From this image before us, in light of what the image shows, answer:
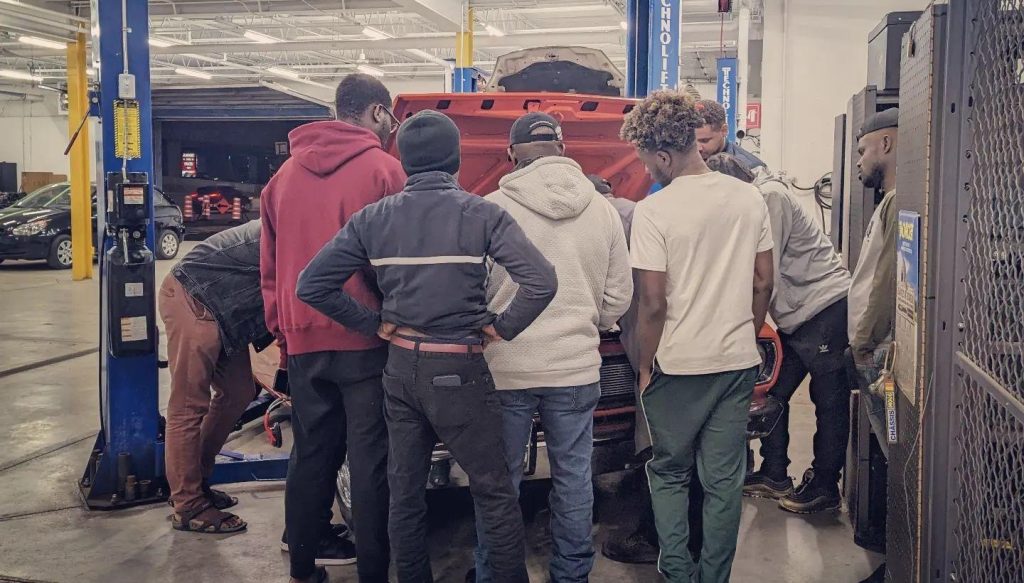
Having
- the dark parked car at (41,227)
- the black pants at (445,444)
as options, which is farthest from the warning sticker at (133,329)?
the dark parked car at (41,227)

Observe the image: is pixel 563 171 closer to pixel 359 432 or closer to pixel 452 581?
pixel 359 432

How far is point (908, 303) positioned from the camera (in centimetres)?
239

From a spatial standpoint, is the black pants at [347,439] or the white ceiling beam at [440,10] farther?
the white ceiling beam at [440,10]

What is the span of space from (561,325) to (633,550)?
1131 mm

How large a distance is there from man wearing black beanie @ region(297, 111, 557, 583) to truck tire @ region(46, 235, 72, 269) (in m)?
13.3

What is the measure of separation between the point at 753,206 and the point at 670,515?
39.1 inches

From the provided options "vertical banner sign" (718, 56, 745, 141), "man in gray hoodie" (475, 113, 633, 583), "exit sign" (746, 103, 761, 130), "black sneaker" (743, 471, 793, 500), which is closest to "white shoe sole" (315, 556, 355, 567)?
"man in gray hoodie" (475, 113, 633, 583)

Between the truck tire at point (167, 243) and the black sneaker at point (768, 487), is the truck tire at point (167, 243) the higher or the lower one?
the higher one

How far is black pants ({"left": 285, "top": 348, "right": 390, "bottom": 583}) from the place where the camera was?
9.44 ft

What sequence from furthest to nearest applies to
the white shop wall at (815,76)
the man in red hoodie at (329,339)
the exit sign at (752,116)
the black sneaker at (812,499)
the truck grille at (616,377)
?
1. the exit sign at (752,116)
2. the white shop wall at (815,76)
3. the black sneaker at (812,499)
4. the truck grille at (616,377)
5. the man in red hoodie at (329,339)

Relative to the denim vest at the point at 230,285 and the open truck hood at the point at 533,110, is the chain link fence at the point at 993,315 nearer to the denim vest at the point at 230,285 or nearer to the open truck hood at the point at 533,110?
the open truck hood at the point at 533,110

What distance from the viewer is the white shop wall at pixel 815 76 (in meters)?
9.68

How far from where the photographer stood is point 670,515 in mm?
2861

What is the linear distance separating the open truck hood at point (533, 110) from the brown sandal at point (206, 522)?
1.68m
